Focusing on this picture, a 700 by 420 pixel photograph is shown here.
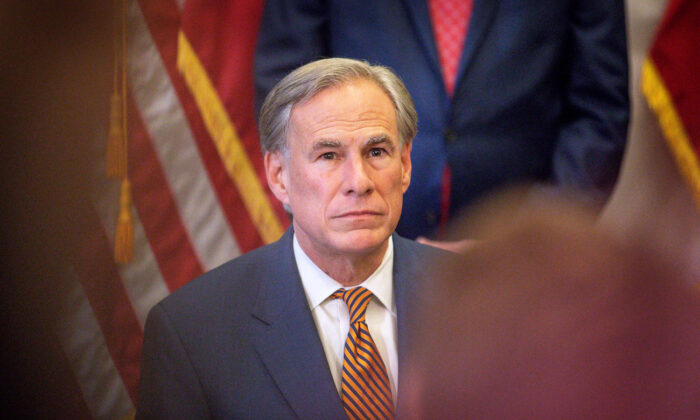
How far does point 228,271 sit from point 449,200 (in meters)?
0.67

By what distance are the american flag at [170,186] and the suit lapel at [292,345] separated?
1.93 feet

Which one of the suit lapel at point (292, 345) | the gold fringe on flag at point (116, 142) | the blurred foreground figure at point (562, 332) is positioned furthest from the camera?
the gold fringe on flag at point (116, 142)

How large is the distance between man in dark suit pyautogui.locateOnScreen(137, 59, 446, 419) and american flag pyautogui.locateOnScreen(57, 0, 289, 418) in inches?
18.7

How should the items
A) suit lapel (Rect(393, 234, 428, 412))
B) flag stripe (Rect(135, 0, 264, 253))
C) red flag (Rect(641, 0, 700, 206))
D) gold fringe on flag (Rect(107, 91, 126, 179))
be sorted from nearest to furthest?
suit lapel (Rect(393, 234, 428, 412)) < gold fringe on flag (Rect(107, 91, 126, 179)) < flag stripe (Rect(135, 0, 264, 253)) < red flag (Rect(641, 0, 700, 206))

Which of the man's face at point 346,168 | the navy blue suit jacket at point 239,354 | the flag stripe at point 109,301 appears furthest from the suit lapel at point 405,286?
the flag stripe at point 109,301

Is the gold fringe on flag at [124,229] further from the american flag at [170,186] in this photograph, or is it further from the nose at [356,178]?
the nose at [356,178]

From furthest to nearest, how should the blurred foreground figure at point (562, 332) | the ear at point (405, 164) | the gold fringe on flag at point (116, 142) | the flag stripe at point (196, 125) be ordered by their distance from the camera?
the flag stripe at point (196, 125)
the gold fringe on flag at point (116, 142)
the ear at point (405, 164)
the blurred foreground figure at point (562, 332)

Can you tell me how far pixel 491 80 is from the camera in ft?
6.71

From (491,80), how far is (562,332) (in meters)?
1.35

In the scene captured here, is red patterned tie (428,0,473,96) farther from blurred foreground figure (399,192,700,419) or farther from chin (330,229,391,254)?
blurred foreground figure (399,192,700,419)

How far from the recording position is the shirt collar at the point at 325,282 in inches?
66.6

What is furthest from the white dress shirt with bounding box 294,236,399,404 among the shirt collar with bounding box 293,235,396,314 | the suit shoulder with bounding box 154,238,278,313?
the suit shoulder with bounding box 154,238,278,313

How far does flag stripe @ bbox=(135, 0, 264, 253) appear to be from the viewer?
216 cm

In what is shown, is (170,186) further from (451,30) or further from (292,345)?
(451,30)
